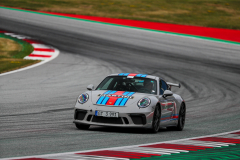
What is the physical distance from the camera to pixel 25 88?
13.1 meters

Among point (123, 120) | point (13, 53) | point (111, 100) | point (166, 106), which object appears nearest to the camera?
point (123, 120)

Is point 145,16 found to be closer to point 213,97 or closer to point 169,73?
point 169,73

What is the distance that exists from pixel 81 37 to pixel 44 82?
34.4ft

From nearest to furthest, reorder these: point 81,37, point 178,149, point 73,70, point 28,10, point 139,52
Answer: point 178,149 → point 73,70 → point 139,52 → point 81,37 → point 28,10

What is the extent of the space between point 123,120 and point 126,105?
10.7 inches

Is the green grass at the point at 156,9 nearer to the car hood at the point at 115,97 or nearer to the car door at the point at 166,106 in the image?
the car door at the point at 166,106

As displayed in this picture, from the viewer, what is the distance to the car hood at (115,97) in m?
8.16

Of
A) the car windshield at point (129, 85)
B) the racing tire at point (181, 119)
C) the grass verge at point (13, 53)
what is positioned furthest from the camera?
the grass verge at point (13, 53)

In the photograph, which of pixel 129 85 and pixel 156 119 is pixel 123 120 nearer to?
pixel 156 119

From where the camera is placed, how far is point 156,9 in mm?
36781

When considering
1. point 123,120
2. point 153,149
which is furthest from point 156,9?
point 153,149

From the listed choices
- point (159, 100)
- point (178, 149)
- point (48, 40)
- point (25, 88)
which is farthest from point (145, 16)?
point (178, 149)

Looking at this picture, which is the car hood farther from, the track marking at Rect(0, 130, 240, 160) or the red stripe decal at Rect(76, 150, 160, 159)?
the red stripe decal at Rect(76, 150, 160, 159)

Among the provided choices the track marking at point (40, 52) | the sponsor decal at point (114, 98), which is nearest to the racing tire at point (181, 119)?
the sponsor decal at point (114, 98)
